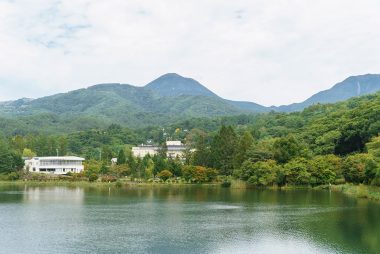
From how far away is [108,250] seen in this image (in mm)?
18453

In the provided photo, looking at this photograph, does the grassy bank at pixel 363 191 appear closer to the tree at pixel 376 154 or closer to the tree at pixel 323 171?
the tree at pixel 376 154

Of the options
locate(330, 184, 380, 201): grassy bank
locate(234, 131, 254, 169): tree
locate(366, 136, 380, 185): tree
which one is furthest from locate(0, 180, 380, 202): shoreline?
locate(234, 131, 254, 169): tree

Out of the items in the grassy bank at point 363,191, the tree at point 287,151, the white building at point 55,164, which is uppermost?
the tree at point 287,151

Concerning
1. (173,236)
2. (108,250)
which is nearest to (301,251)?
(173,236)

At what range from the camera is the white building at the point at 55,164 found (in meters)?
69.4

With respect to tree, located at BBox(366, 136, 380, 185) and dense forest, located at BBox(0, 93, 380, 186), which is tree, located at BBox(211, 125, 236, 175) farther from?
tree, located at BBox(366, 136, 380, 185)

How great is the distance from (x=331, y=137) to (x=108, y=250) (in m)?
43.0

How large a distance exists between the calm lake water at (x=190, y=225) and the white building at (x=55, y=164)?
32.7m

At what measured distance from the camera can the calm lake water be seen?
63.4 ft

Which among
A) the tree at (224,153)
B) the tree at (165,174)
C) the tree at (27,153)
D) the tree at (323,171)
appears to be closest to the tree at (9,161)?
the tree at (27,153)

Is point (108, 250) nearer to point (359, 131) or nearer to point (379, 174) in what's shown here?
point (379, 174)

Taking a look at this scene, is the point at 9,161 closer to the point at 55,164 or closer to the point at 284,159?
the point at 55,164

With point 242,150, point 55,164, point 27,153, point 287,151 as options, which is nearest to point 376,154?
point 287,151

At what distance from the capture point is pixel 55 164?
70.1 meters
